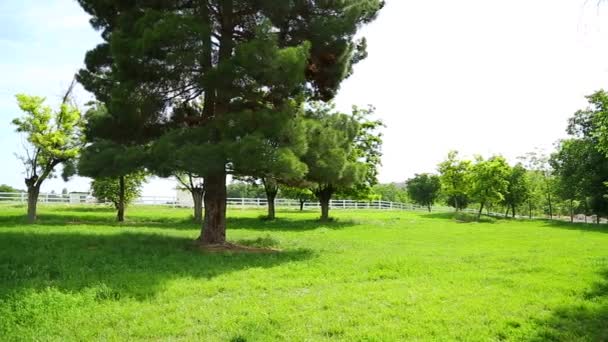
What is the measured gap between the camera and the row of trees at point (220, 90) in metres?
12.0

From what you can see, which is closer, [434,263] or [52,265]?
[52,265]

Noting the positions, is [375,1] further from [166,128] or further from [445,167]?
[445,167]

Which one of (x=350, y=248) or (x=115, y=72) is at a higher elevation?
(x=115, y=72)

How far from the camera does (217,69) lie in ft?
40.4

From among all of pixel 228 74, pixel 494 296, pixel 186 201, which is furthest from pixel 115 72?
pixel 186 201

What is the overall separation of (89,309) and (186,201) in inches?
1539

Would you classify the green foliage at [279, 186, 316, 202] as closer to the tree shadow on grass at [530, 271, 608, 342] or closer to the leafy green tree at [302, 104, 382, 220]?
the leafy green tree at [302, 104, 382, 220]

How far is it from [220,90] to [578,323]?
31.8 ft

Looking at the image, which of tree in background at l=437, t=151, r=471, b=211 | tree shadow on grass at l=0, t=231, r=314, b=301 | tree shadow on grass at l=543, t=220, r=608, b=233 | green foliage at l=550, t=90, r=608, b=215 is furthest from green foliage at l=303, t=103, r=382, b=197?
tree in background at l=437, t=151, r=471, b=211

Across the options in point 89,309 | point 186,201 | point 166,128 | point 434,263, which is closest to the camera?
point 89,309

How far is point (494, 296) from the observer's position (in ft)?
26.0

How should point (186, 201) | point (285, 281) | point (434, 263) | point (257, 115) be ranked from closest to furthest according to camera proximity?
point (285, 281) → point (434, 263) → point (257, 115) → point (186, 201)

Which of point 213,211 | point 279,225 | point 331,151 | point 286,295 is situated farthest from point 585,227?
point 286,295

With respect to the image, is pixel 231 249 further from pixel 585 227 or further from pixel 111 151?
pixel 585 227
